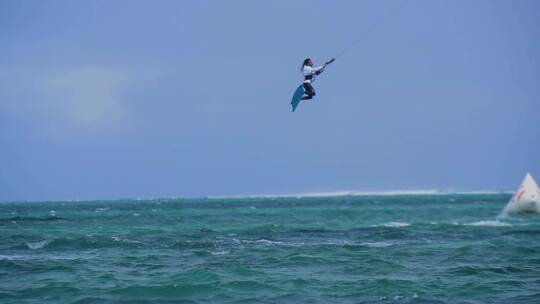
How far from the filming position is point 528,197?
164 feet

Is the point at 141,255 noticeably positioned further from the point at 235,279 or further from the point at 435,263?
the point at 435,263

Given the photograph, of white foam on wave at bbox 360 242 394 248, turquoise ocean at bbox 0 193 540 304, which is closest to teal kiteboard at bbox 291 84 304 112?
turquoise ocean at bbox 0 193 540 304

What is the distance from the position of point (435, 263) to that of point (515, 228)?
1720cm

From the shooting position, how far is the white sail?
4962cm

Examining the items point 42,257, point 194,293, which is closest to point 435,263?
point 194,293

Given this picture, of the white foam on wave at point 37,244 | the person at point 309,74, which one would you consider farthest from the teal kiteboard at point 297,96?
the white foam on wave at point 37,244

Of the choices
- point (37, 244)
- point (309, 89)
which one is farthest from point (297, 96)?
point (37, 244)

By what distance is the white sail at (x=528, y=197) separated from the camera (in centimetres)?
4962

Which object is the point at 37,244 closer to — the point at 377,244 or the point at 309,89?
the point at 377,244

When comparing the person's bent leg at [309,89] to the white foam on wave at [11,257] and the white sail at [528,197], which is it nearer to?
the white foam on wave at [11,257]

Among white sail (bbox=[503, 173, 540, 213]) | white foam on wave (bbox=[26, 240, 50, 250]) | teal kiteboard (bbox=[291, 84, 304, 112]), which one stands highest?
teal kiteboard (bbox=[291, 84, 304, 112])

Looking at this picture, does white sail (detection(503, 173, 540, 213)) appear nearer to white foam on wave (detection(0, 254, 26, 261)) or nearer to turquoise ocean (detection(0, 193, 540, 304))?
turquoise ocean (detection(0, 193, 540, 304))

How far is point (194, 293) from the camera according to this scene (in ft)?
57.9

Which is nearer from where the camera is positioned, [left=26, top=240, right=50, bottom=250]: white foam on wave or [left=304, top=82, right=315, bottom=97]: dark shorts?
[left=304, top=82, right=315, bottom=97]: dark shorts
